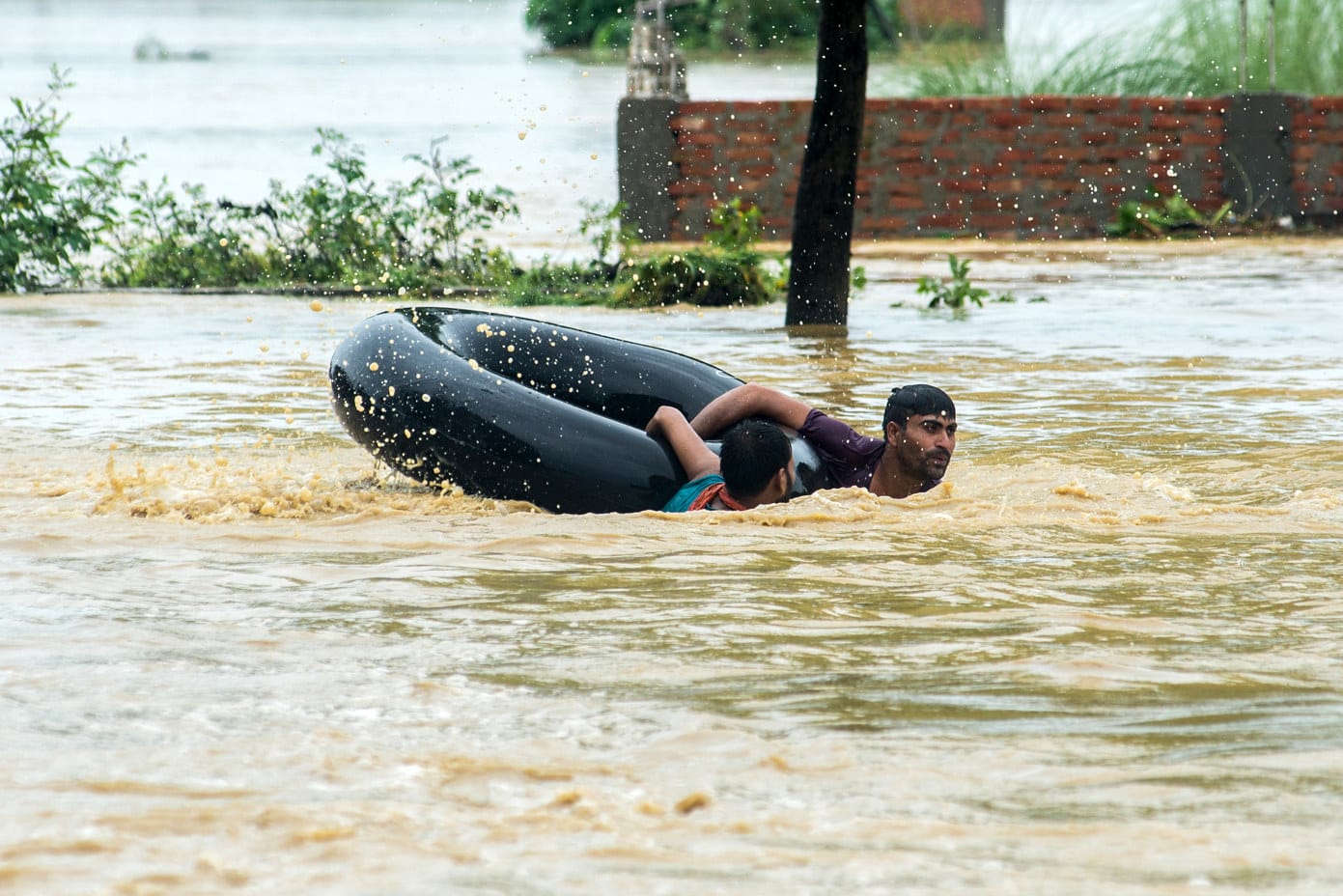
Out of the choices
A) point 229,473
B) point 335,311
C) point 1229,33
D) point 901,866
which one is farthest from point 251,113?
point 901,866

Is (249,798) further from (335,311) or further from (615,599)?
(335,311)

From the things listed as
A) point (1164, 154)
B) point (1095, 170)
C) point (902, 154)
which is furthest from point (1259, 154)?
point (902, 154)

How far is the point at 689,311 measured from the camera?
A: 15.0 metres

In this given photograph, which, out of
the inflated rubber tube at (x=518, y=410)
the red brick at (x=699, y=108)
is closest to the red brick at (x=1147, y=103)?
the red brick at (x=699, y=108)

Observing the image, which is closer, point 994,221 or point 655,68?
point 655,68

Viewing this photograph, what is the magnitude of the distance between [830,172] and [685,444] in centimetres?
617

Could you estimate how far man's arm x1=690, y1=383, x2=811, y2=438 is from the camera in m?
7.96

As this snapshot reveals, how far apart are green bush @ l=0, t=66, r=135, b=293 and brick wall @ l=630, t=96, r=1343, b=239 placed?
19.5ft

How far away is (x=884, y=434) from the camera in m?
→ 7.75

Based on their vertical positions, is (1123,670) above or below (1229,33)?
below

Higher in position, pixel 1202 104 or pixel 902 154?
pixel 1202 104

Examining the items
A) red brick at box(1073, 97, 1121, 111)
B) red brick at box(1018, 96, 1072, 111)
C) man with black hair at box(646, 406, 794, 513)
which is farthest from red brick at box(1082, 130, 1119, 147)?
man with black hair at box(646, 406, 794, 513)

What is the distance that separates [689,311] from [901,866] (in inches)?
447

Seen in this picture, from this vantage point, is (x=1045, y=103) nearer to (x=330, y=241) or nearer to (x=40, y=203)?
(x=330, y=241)
